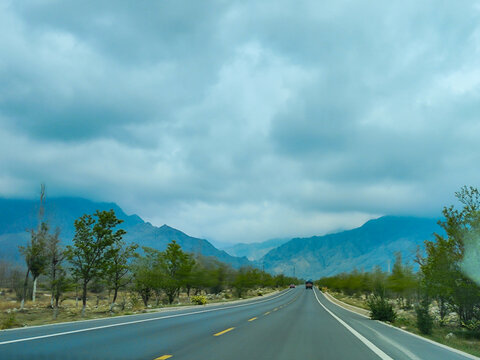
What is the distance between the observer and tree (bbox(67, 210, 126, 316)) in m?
39.8

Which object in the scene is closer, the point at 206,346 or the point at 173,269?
the point at 206,346

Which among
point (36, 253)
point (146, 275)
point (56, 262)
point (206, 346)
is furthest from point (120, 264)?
point (206, 346)

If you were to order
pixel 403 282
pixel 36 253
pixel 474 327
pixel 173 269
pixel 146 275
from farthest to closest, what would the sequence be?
pixel 173 269 → pixel 403 282 → pixel 146 275 → pixel 36 253 → pixel 474 327

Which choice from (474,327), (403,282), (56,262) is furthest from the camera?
(403,282)

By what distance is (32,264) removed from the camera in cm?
5325

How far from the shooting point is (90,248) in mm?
39969

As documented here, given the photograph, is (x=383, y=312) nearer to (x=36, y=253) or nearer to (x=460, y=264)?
(x=460, y=264)

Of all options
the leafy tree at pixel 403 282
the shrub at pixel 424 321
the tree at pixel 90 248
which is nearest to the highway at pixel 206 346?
the shrub at pixel 424 321

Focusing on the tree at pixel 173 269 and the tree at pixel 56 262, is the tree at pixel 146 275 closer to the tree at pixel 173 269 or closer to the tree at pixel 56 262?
the tree at pixel 173 269

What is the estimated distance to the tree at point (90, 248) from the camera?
39750 millimetres

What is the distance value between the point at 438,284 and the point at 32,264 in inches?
1874

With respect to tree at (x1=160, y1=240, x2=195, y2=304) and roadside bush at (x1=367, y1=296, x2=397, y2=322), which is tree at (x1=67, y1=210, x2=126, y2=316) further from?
roadside bush at (x1=367, y1=296, x2=397, y2=322)

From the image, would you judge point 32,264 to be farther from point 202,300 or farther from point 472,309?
point 472,309

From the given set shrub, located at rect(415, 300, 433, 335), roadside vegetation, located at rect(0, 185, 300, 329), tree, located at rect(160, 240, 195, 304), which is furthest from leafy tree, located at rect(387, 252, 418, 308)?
shrub, located at rect(415, 300, 433, 335)
